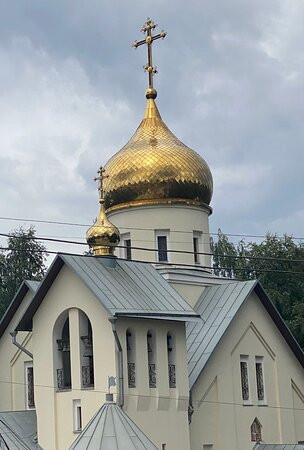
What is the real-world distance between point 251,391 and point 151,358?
3.28 metres

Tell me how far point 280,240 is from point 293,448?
57.6ft

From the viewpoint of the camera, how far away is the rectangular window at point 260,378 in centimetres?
2266

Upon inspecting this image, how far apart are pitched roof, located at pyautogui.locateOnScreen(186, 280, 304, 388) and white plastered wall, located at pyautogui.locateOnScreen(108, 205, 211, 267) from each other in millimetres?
1213

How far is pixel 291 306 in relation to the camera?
119 feet

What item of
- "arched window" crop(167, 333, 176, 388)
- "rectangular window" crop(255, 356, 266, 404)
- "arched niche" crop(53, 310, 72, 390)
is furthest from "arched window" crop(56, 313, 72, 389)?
"rectangular window" crop(255, 356, 266, 404)

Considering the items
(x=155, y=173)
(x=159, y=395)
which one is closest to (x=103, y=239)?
(x=155, y=173)

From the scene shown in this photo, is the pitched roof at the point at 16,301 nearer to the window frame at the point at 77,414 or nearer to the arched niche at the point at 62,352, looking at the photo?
the arched niche at the point at 62,352

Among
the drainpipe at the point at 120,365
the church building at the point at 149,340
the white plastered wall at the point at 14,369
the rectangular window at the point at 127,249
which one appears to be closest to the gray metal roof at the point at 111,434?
the church building at the point at 149,340

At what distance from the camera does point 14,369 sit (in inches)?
952

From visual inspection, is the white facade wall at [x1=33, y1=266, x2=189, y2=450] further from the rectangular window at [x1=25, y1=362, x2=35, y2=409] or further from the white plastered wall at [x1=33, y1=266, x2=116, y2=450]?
the rectangular window at [x1=25, y1=362, x2=35, y2=409]

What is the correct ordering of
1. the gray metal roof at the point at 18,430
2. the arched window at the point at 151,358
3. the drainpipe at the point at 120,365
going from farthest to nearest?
the gray metal roof at the point at 18,430 < the arched window at the point at 151,358 < the drainpipe at the point at 120,365

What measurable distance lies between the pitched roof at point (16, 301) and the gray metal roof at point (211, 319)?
12.5 ft

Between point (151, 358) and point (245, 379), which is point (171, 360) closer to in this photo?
point (151, 358)

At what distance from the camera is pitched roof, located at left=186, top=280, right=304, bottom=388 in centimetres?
2148
